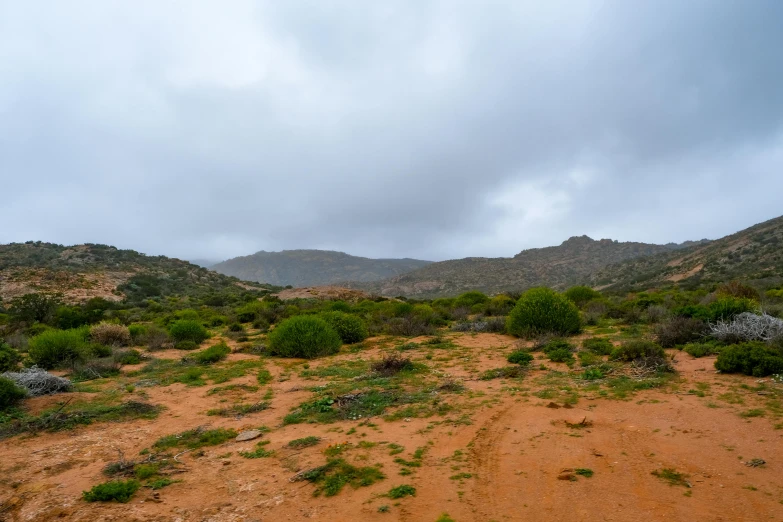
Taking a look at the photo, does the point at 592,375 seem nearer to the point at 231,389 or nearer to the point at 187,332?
the point at 231,389

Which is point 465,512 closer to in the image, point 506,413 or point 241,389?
point 506,413

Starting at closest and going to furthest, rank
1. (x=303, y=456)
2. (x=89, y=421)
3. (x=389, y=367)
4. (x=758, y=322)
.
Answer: (x=303, y=456) → (x=89, y=421) → (x=758, y=322) → (x=389, y=367)

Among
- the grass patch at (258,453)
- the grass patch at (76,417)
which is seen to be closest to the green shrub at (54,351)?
the grass patch at (76,417)

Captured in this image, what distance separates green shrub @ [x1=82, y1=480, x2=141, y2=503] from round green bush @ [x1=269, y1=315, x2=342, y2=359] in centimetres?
962

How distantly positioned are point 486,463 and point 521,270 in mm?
82468

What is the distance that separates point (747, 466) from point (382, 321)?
17.8m

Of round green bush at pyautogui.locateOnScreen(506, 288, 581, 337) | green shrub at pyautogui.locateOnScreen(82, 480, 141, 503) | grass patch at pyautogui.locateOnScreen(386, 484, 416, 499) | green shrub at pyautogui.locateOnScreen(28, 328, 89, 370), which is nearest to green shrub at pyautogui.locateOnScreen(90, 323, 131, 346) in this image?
green shrub at pyautogui.locateOnScreen(28, 328, 89, 370)

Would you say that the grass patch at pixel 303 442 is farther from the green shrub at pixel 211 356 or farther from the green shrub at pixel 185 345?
the green shrub at pixel 185 345

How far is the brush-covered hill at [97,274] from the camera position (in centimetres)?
3647

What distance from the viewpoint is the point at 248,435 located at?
24.1 ft

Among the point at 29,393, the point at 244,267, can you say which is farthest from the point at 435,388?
the point at 244,267

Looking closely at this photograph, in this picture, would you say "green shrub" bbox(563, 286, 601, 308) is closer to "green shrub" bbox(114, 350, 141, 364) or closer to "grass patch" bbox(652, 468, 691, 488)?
"grass patch" bbox(652, 468, 691, 488)

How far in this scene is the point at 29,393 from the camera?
9625mm

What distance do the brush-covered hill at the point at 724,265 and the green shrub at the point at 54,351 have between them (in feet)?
133
